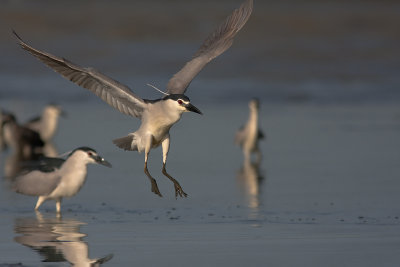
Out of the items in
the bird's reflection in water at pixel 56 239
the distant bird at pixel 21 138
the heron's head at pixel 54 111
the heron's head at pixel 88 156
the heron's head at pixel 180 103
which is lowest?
the bird's reflection in water at pixel 56 239

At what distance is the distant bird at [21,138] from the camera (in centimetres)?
1587

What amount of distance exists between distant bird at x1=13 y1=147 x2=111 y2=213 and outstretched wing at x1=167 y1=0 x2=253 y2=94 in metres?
1.27

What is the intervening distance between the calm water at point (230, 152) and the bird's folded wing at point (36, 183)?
0.63 ft

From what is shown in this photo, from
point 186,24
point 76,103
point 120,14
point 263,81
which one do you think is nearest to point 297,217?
point 76,103

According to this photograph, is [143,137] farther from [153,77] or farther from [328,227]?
[153,77]

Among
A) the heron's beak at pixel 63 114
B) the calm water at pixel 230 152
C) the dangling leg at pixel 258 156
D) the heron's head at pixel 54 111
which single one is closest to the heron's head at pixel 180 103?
the calm water at pixel 230 152

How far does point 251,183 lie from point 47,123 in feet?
17.6

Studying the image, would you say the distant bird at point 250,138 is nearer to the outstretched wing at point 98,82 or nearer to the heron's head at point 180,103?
the outstretched wing at point 98,82

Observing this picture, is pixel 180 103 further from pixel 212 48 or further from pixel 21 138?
pixel 21 138

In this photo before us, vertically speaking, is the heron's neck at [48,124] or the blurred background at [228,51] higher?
the blurred background at [228,51]

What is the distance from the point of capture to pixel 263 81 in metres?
23.2

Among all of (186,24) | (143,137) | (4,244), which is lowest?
(4,244)

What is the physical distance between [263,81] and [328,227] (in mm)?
14273

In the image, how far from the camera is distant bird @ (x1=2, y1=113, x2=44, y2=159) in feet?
52.1
